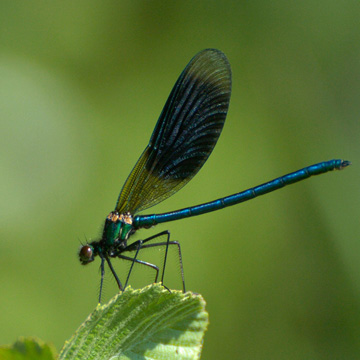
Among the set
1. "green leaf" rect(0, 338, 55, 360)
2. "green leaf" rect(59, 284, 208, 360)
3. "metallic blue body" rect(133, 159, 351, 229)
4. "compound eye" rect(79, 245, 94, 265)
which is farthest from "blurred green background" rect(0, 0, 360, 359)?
"green leaf" rect(0, 338, 55, 360)

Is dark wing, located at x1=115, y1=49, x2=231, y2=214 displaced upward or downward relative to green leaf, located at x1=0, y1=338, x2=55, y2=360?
upward

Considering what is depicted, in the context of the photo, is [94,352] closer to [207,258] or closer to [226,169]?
[207,258]

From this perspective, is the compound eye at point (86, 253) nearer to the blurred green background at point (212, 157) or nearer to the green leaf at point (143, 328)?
the green leaf at point (143, 328)

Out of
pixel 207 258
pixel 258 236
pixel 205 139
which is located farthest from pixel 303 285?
pixel 205 139

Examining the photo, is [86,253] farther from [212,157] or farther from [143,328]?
[212,157]

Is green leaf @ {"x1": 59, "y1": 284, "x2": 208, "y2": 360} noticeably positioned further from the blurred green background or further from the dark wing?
the blurred green background

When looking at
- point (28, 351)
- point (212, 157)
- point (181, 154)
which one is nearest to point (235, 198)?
point (181, 154)

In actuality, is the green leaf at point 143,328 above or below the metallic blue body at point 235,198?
below

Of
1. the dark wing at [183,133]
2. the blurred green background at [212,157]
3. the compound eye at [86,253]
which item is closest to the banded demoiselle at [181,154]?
the dark wing at [183,133]
